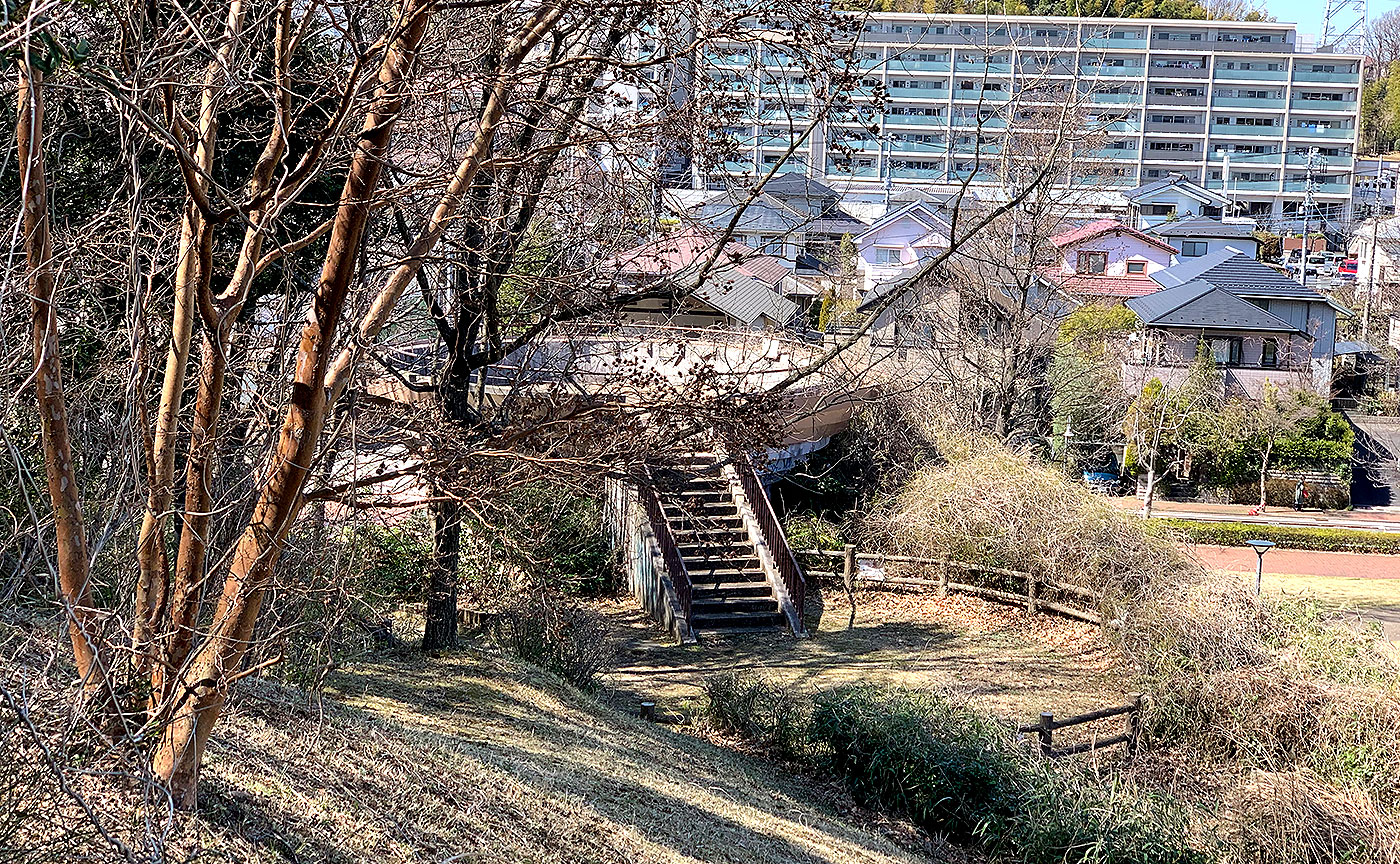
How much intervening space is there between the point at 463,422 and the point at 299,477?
13.4 feet

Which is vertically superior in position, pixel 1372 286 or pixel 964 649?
pixel 1372 286

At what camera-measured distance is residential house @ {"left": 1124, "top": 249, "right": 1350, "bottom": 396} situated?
3591 cm

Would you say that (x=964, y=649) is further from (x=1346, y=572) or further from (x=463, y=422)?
(x=1346, y=572)

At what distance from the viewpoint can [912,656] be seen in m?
15.3

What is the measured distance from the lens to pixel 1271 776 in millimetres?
9734

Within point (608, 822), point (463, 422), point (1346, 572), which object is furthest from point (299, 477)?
point (1346, 572)

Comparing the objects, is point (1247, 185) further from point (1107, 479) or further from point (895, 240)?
point (1107, 479)

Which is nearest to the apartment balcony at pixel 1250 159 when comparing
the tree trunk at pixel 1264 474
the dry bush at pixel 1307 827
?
the tree trunk at pixel 1264 474

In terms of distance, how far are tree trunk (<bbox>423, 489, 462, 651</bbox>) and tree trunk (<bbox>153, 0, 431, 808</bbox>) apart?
156 inches

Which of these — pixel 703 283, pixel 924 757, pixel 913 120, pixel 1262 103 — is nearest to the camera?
pixel 703 283

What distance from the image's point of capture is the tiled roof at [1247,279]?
37.9 metres

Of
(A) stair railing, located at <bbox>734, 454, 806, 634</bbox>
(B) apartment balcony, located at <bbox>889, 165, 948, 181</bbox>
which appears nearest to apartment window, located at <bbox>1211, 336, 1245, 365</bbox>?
(A) stair railing, located at <bbox>734, 454, 806, 634</bbox>

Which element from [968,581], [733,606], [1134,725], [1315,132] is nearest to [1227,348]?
[968,581]

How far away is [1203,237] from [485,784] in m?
51.6
